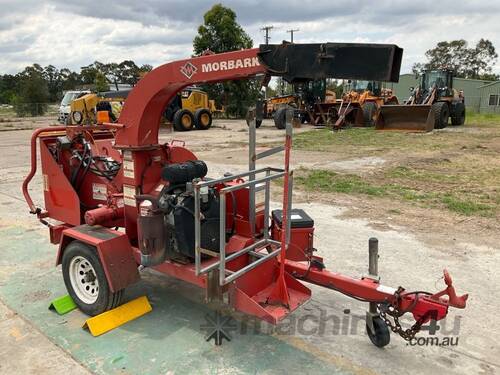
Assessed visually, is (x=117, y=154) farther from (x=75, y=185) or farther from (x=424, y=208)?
(x=424, y=208)

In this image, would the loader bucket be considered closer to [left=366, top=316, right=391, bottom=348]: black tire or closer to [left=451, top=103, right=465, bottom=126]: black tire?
[left=451, top=103, right=465, bottom=126]: black tire

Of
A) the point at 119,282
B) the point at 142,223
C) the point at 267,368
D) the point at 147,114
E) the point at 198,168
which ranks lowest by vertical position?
the point at 267,368

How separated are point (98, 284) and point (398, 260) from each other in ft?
10.2

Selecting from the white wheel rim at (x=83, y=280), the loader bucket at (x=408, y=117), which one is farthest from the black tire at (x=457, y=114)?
the white wheel rim at (x=83, y=280)

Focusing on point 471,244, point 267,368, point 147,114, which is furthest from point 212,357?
point 471,244

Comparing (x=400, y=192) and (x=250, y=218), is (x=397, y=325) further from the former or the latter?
(x=400, y=192)

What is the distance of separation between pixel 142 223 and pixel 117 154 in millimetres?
1141

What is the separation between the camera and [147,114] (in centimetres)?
354

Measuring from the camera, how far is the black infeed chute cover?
2621 mm

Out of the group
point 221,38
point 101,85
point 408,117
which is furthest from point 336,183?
point 101,85

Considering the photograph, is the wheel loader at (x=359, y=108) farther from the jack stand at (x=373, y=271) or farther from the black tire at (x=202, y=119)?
the jack stand at (x=373, y=271)

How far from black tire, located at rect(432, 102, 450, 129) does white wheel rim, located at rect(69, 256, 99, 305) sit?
18.5 m

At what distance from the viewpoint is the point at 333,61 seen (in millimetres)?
2766
